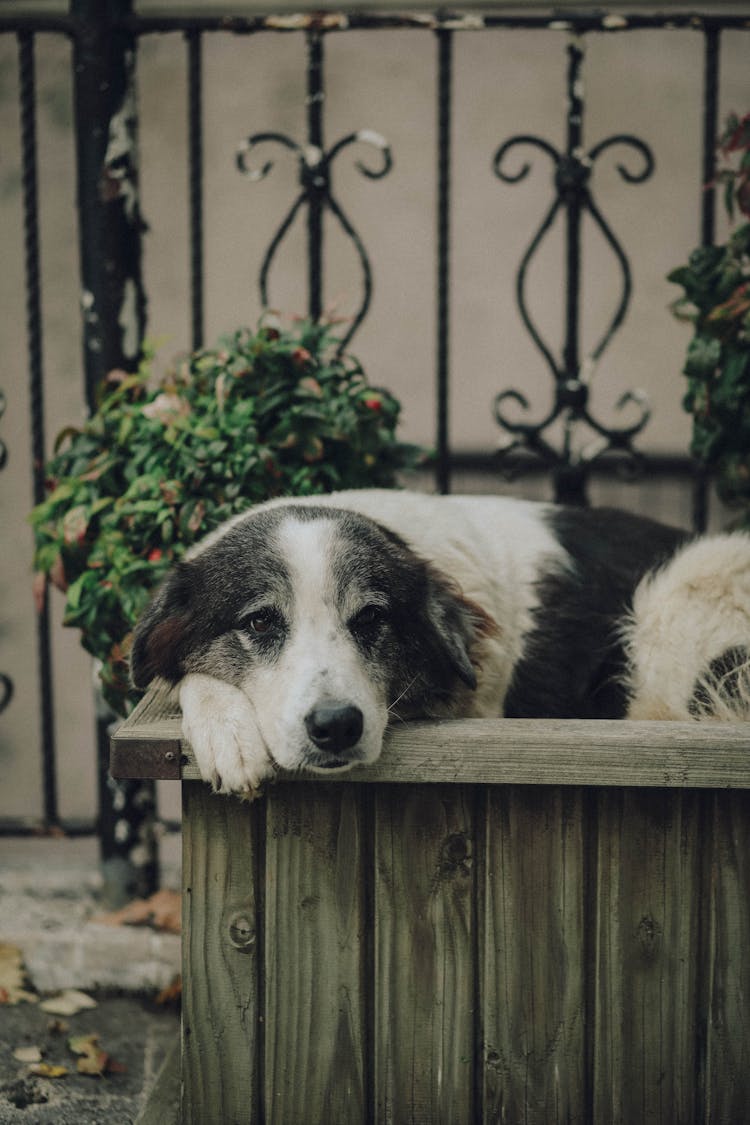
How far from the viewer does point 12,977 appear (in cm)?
297

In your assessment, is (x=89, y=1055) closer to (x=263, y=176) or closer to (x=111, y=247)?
(x=111, y=247)

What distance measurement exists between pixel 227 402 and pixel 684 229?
387 centimetres

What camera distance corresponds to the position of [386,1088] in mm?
1974

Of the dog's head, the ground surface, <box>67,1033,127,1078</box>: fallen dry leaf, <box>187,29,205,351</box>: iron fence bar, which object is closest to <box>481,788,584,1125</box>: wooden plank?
the dog's head

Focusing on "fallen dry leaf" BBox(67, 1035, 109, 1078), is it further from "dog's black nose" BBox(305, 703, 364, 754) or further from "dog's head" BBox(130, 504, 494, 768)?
"dog's black nose" BBox(305, 703, 364, 754)

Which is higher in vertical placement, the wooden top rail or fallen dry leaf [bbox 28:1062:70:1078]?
the wooden top rail

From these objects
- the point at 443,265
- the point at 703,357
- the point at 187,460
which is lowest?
the point at 187,460

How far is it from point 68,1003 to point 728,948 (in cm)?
175

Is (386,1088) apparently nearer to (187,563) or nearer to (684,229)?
(187,563)

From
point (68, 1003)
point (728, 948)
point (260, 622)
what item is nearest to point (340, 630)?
point (260, 622)

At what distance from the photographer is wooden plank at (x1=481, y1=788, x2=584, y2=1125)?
1.92 m

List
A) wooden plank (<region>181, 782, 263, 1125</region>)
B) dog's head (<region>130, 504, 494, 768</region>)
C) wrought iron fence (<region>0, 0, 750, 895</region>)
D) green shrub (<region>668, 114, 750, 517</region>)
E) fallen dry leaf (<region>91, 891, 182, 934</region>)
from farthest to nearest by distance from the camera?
fallen dry leaf (<region>91, 891, 182, 934</region>) → wrought iron fence (<region>0, 0, 750, 895</region>) → green shrub (<region>668, 114, 750, 517</region>) → dog's head (<region>130, 504, 494, 768</region>) → wooden plank (<region>181, 782, 263, 1125</region>)

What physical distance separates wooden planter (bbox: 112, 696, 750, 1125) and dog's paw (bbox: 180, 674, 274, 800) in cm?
5

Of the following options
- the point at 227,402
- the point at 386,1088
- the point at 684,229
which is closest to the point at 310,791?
the point at 386,1088
